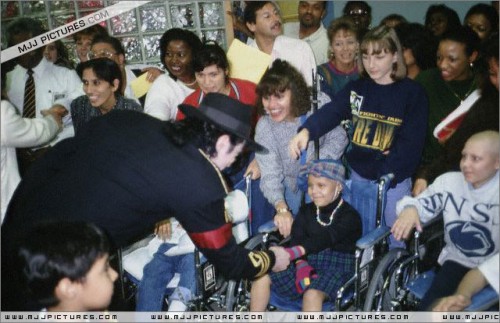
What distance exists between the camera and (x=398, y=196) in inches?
106

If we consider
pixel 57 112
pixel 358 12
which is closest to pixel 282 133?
pixel 57 112

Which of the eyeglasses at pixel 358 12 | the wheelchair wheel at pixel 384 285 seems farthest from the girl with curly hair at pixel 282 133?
the eyeglasses at pixel 358 12

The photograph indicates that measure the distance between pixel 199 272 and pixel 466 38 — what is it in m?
2.00

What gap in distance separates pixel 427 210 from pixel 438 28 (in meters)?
2.32

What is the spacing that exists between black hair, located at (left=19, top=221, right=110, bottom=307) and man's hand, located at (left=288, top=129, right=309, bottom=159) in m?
1.24

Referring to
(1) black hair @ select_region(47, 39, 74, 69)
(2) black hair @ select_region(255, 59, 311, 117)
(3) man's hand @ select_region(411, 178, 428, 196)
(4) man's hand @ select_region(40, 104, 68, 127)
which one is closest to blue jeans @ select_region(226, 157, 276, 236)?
(2) black hair @ select_region(255, 59, 311, 117)

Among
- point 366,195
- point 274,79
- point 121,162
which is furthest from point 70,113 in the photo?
point 366,195

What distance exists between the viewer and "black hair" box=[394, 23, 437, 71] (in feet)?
10.7

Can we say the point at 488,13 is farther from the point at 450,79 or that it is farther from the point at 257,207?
the point at 257,207

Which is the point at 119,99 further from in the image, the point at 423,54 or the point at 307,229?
the point at 423,54

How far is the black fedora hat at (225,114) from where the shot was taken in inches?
75.4

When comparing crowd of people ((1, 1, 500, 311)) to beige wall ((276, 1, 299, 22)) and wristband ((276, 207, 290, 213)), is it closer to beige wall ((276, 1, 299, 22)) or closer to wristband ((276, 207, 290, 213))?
wristband ((276, 207, 290, 213))

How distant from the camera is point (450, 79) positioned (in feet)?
9.64

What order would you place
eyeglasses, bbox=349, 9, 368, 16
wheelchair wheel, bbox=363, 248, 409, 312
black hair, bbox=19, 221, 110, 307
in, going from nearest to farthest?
black hair, bbox=19, 221, 110, 307, wheelchair wheel, bbox=363, 248, 409, 312, eyeglasses, bbox=349, 9, 368, 16
